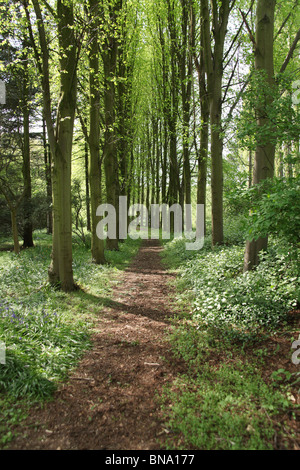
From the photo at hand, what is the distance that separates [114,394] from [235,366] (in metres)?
1.56

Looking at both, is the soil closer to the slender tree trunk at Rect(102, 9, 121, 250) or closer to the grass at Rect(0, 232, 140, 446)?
the grass at Rect(0, 232, 140, 446)

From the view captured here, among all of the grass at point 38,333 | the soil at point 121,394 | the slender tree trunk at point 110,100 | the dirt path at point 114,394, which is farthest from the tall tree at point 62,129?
the slender tree trunk at point 110,100

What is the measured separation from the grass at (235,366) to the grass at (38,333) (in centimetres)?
146

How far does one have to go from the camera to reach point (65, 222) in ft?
22.2

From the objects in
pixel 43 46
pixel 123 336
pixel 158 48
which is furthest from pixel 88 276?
pixel 158 48

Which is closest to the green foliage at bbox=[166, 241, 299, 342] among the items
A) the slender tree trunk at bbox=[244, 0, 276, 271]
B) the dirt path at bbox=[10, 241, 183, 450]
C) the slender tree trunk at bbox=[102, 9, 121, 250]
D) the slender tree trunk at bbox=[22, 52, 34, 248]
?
the slender tree trunk at bbox=[244, 0, 276, 271]

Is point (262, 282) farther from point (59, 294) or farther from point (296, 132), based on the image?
point (59, 294)

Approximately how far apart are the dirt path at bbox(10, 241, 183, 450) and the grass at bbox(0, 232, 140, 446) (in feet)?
0.61

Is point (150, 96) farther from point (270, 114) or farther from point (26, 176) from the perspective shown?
point (270, 114)

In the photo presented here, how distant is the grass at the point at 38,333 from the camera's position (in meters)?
3.10

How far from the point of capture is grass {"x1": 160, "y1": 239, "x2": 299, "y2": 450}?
8.37 feet

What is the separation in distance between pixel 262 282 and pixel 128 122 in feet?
41.4

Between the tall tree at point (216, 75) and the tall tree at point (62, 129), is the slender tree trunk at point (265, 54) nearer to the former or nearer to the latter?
the tall tree at point (216, 75)

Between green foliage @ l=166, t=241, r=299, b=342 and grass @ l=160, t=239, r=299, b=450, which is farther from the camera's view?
green foliage @ l=166, t=241, r=299, b=342
